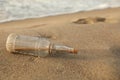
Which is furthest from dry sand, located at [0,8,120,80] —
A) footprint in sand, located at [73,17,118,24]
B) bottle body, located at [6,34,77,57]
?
footprint in sand, located at [73,17,118,24]

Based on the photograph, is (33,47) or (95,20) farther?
(95,20)

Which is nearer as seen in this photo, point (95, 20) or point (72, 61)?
point (72, 61)

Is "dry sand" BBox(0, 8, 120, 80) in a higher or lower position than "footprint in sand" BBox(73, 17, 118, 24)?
lower

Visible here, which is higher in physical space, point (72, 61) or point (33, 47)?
point (33, 47)

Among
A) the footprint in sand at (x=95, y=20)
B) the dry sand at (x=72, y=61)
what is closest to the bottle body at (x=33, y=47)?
the dry sand at (x=72, y=61)

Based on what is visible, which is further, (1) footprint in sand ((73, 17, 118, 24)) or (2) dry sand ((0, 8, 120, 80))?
(1) footprint in sand ((73, 17, 118, 24))

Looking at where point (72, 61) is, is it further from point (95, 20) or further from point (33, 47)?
point (95, 20)

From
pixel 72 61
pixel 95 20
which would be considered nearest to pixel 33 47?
pixel 72 61

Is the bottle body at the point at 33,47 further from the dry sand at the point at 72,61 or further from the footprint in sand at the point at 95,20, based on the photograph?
the footprint in sand at the point at 95,20

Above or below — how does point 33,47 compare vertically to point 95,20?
below

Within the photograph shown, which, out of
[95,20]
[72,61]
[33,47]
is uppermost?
[95,20]

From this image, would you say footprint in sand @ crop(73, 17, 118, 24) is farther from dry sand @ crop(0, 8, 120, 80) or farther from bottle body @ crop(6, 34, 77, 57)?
bottle body @ crop(6, 34, 77, 57)

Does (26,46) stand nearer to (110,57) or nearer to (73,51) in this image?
(73,51)
